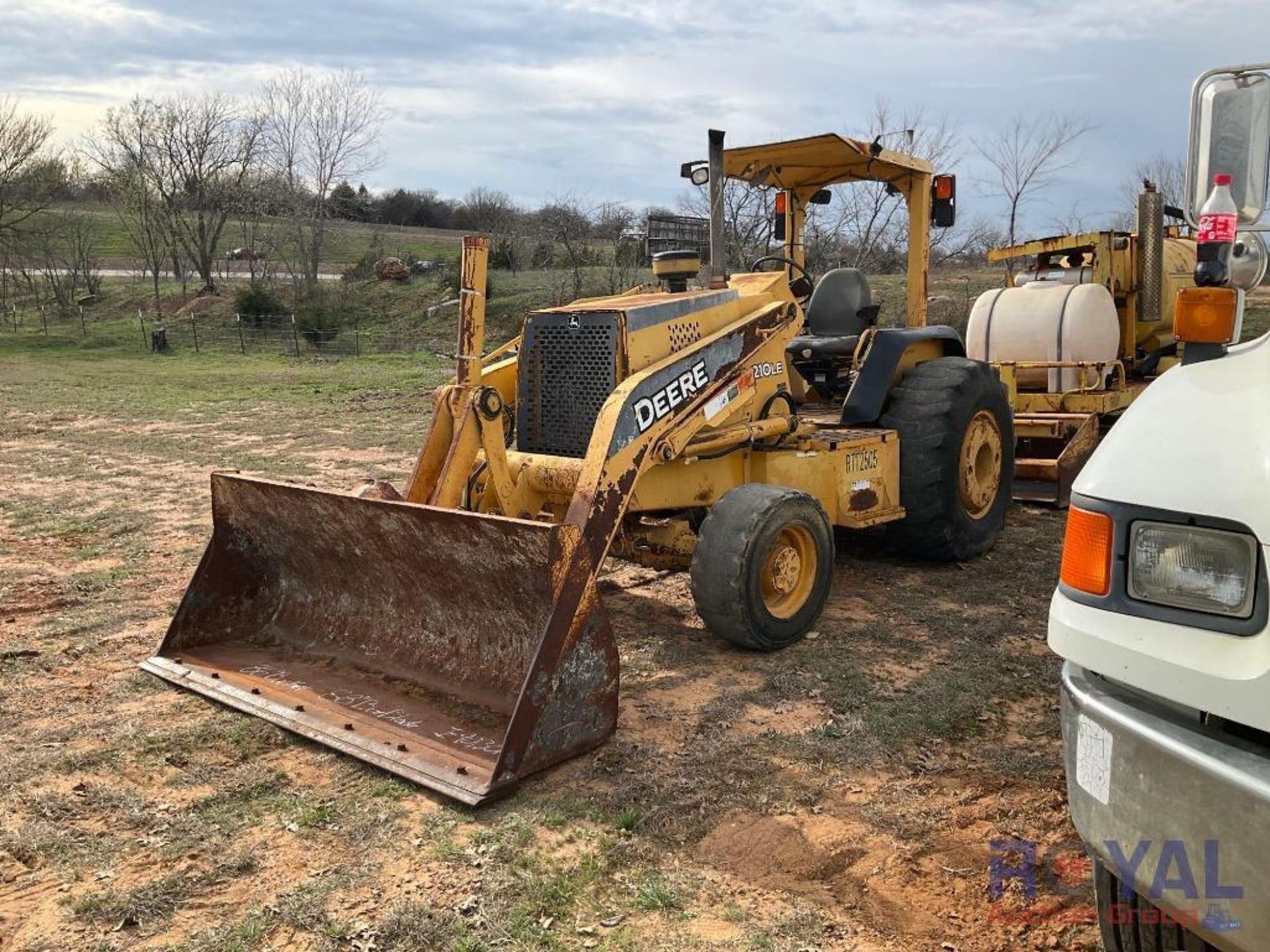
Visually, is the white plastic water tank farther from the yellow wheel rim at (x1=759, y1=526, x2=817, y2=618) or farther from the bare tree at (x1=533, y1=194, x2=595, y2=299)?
the bare tree at (x1=533, y1=194, x2=595, y2=299)

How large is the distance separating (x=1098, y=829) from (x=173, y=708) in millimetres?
3774

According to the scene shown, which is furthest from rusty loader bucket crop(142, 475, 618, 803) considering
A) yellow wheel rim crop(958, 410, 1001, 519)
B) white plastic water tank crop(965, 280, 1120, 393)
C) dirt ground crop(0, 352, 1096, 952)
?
white plastic water tank crop(965, 280, 1120, 393)

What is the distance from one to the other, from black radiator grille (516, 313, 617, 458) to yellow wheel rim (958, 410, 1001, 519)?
261 cm

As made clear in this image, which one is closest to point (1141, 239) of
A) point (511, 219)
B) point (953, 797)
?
point (953, 797)

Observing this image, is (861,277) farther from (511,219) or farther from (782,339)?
(511,219)

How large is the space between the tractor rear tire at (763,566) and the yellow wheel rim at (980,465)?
1805 mm

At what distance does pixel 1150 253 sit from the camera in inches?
394

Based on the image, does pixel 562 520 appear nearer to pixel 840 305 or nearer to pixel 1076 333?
pixel 840 305

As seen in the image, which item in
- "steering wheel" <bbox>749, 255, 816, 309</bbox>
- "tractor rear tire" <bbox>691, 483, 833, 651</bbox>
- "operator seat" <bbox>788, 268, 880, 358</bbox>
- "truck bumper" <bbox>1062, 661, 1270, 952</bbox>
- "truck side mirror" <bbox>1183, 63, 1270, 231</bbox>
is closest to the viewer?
"truck bumper" <bbox>1062, 661, 1270, 952</bbox>

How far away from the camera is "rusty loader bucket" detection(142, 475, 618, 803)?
3.77 meters

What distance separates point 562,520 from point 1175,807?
3556mm

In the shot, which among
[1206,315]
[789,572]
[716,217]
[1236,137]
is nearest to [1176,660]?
[1206,315]

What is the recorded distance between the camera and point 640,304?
→ 5.42 meters

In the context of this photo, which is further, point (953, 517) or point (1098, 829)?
point (953, 517)
